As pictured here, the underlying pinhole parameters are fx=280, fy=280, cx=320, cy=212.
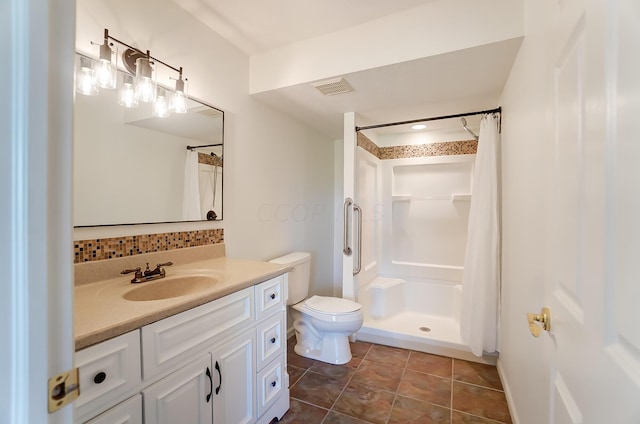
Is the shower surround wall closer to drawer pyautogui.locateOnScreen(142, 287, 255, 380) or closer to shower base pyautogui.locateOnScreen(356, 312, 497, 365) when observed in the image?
shower base pyautogui.locateOnScreen(356, 312, 497, 365)

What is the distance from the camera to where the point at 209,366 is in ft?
3.94

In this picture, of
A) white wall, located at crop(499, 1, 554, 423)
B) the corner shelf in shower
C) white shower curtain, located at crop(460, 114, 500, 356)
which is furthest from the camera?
the corner shelf in shower

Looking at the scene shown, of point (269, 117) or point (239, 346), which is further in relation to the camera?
point (269, 117)

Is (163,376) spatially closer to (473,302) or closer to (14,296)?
(14,296)

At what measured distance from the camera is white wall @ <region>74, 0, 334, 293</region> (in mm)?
1448

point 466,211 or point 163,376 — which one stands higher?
point 466,211

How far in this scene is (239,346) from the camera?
135cm

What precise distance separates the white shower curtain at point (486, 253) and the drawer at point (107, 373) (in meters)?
2.25

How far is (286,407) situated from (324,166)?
2.44m

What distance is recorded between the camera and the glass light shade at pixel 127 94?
55.5 inches

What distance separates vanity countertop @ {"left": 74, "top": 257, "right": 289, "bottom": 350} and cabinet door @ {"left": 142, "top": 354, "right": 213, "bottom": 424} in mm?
253

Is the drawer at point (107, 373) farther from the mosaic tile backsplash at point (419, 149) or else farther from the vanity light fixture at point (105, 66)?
the mosaic tile backsplash at point (419, 149)

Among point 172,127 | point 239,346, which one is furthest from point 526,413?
point 172,127

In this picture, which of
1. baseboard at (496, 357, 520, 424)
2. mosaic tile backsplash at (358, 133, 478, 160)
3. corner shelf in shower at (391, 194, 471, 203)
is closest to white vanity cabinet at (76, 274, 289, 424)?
baseboard at (496, 357, 520, 424)
